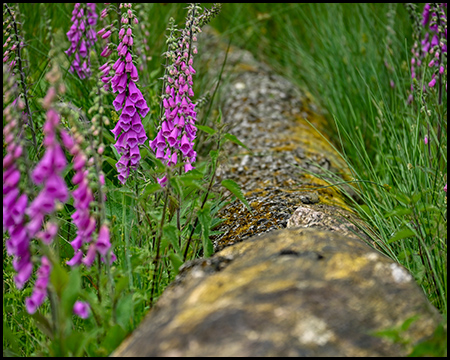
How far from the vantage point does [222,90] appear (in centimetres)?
499

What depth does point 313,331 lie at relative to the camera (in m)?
1.41

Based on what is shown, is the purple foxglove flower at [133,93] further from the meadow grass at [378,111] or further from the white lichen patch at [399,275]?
the white lichen patch at [399,275]

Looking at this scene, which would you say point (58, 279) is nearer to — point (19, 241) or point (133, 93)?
point (19, 241)

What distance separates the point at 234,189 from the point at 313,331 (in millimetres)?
780

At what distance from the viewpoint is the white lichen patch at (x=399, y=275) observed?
1635 mm

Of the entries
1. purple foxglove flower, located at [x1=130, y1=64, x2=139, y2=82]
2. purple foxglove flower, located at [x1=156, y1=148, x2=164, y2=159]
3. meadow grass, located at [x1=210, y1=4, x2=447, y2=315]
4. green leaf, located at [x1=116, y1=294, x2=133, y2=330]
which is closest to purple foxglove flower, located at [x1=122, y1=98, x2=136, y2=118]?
purple foxglove flower, located at [x1=130, y1=64, x2=139, y2=82]

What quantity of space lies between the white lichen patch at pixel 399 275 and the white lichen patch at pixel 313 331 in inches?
13.8

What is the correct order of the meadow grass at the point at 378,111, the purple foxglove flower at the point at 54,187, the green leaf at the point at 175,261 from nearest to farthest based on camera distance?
the purple foxglove flower at the point at 54,187, the green leaf at the point at 175,261, the meadow grass at the point at 378,111

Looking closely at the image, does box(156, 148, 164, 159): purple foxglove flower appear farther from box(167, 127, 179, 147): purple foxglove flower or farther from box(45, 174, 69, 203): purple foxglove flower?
box(45, 174, 69, 203): purple foxglove flower

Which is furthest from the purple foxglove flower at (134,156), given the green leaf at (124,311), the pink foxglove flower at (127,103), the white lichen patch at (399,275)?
the white lichen patch at (399,275)

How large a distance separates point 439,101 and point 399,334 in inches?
85.3

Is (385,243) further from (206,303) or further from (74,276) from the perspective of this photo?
(74,276)

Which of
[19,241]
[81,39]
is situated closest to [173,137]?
[19,241]

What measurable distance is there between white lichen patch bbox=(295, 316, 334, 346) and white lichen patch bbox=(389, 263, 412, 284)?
0.35 metres
